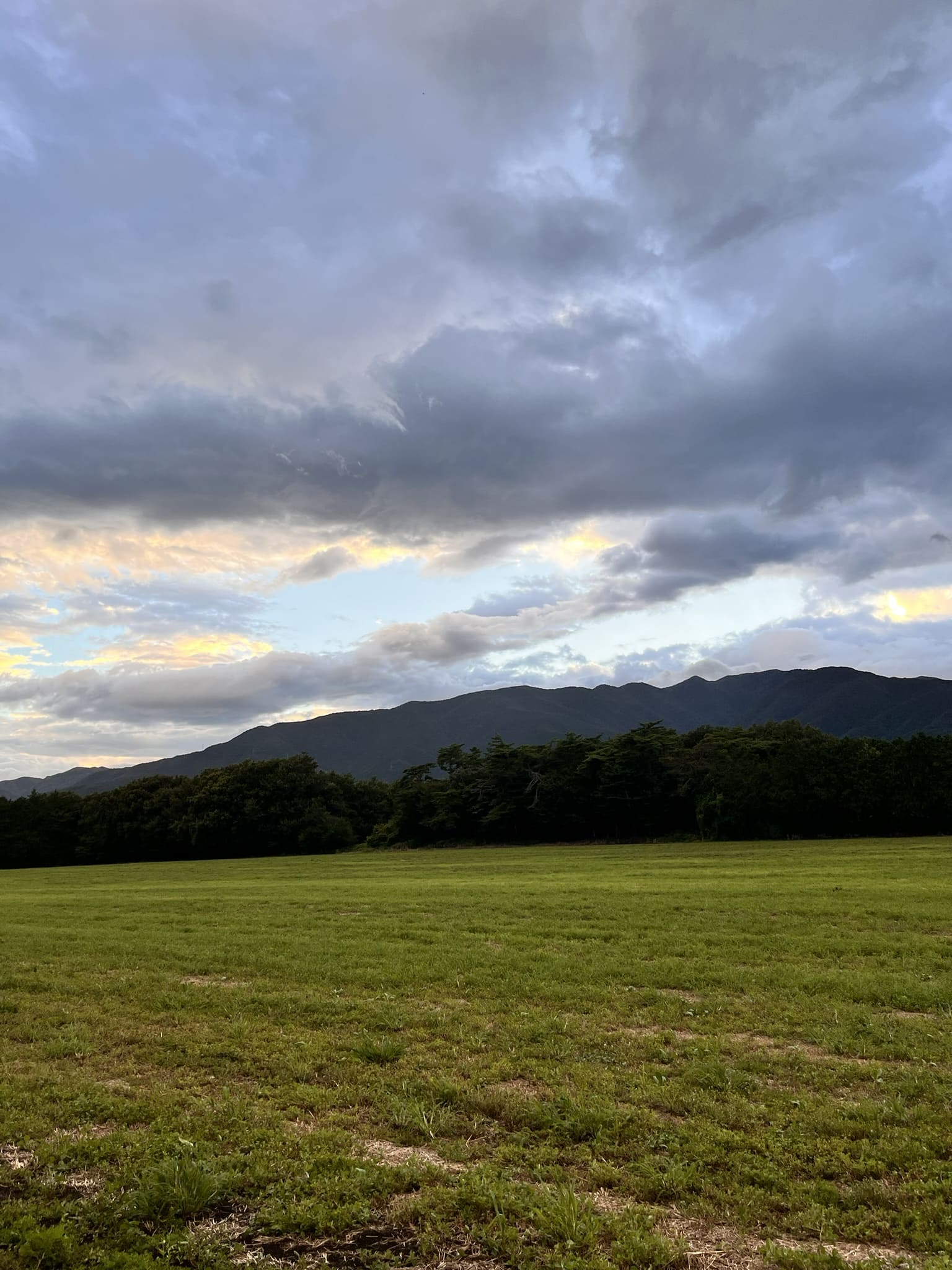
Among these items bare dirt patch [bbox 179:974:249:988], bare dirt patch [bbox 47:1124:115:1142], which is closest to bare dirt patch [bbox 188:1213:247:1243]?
bare dirt patch [bbox 47:1124:115:1142]

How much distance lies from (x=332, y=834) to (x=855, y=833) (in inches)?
2477

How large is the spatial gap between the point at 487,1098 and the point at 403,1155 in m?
1.40

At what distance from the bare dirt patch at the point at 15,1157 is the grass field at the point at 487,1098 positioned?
34 mm

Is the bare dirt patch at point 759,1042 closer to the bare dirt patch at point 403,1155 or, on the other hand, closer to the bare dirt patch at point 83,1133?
the bare dirt patch at point 403,1155

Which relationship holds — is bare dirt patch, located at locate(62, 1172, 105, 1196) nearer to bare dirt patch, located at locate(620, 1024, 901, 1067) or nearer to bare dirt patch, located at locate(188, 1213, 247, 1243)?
bare dirt patch, located at locate(188, 1213, 247, 1243)

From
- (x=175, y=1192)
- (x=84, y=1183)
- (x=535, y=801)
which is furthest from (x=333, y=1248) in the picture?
(x=535, y=801)

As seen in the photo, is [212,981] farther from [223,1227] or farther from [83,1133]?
[223,1227]

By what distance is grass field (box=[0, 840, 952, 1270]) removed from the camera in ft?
18.3

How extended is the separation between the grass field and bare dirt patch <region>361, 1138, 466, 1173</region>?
4cm

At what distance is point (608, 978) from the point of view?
13.3m

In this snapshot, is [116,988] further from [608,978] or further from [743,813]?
[743,813]

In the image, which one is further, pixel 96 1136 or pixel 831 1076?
pixel 831 1076

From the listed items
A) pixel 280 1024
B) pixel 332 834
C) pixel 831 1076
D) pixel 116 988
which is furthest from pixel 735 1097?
pixel 332 834

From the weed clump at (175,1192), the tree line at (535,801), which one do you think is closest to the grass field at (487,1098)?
the weed clump at (175,1192)
